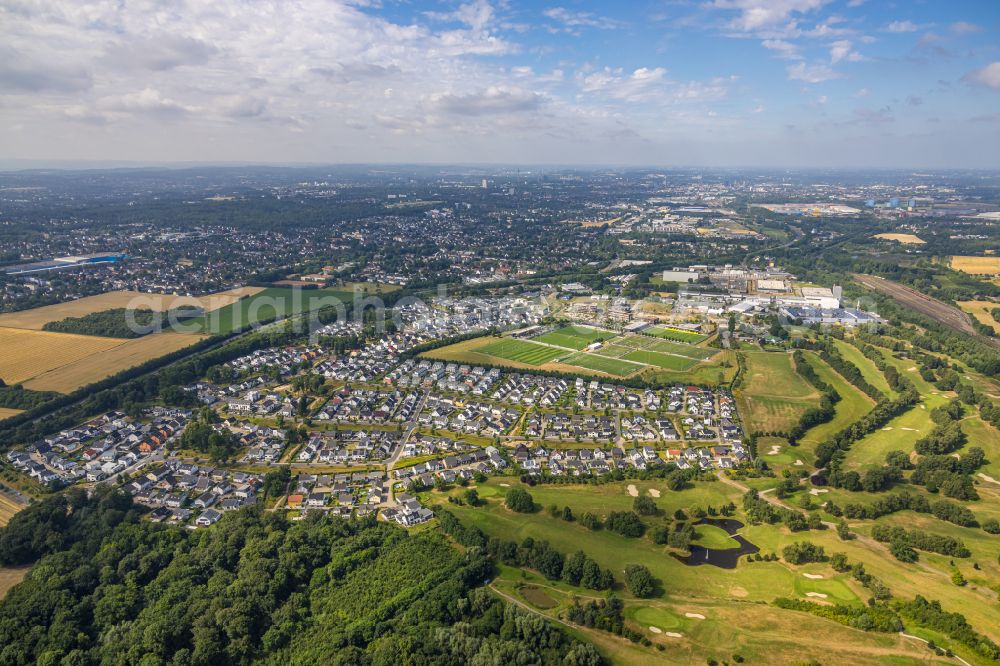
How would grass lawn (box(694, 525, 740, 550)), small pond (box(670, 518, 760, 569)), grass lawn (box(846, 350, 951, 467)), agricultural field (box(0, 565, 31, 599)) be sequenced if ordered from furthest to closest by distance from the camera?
grass lawn (box(846, 350, 951, 467)) < grass lawn (box(694, 525, 740, 550)) < small pond (box(670, 518, 760, 569)) < agricultural field (box(0, 565, 31, 599))

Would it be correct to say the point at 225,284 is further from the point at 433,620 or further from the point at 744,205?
the point at 744,205

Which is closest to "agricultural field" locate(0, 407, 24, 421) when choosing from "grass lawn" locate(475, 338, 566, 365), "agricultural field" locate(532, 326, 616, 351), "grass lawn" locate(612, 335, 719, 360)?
"grass lawn" locate(475, 338, 566, 365)

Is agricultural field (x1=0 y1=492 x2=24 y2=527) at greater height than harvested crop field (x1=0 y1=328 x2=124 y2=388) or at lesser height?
lesser

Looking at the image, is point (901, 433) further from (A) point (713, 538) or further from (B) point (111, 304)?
(B) point (111, 304)

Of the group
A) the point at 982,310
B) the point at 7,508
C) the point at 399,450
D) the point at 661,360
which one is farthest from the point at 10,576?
the point at 982,310

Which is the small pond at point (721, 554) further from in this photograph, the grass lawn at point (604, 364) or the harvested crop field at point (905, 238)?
the harvested crop field at point (905, 238)

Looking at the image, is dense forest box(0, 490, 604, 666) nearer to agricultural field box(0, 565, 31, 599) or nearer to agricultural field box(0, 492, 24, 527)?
agricultural field box(0, 565, 31, 599)

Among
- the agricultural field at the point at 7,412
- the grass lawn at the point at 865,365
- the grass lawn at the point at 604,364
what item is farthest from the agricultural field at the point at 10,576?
the grass lawn at the point at 865,365
